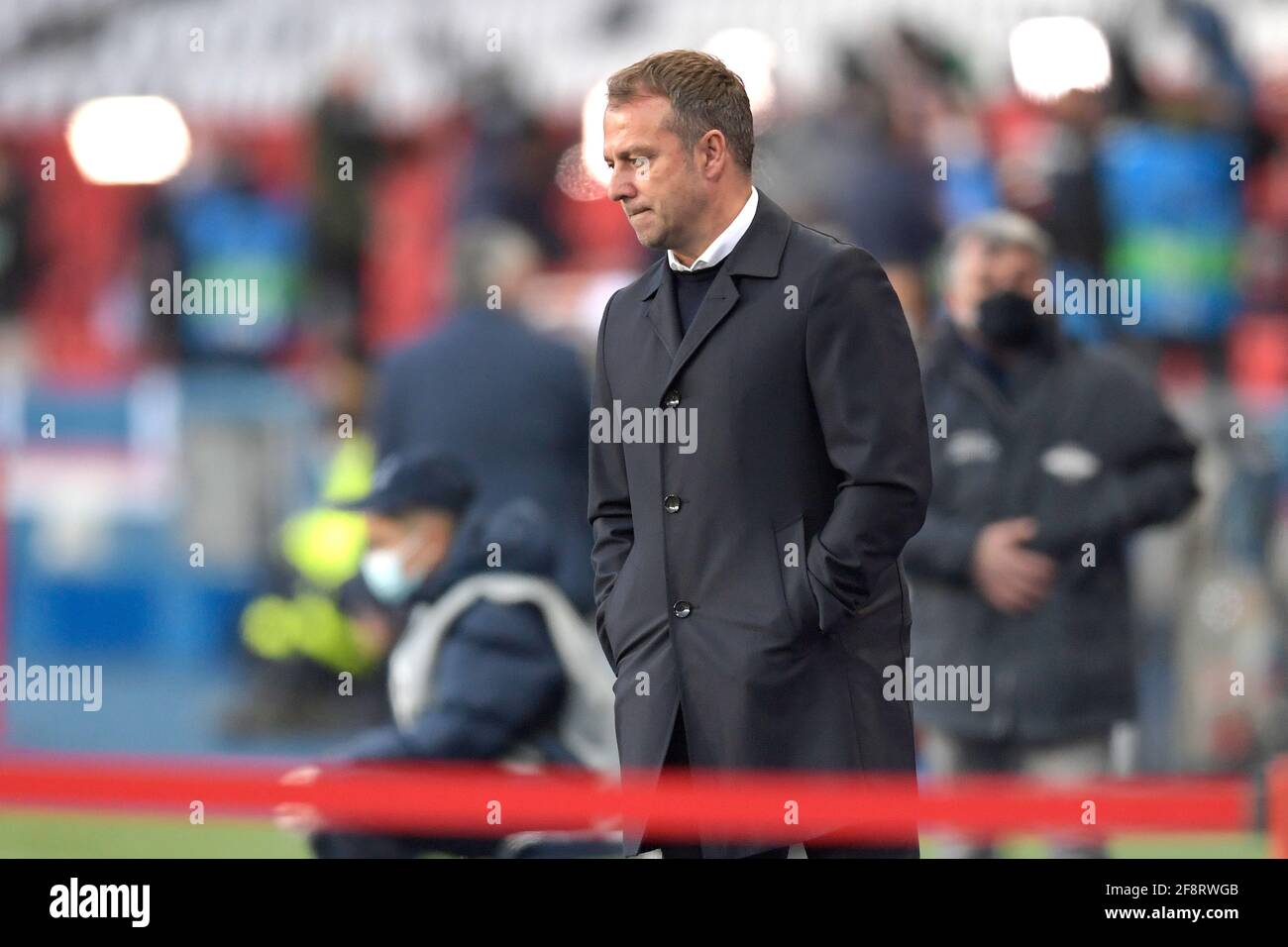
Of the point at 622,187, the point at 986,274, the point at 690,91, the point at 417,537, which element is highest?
the point at 986,274

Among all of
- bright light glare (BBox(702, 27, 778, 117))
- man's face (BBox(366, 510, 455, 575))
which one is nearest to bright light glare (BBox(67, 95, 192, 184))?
bright light glare (BBox(702, 27, 778, 117))

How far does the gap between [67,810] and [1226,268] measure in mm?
4548

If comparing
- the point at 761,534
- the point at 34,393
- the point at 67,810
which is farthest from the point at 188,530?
the point at 761,534

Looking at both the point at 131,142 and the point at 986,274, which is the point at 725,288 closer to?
the point at 986,274

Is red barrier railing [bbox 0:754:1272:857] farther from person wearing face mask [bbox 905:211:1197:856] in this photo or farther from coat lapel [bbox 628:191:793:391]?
coat lapel [bbox 628:191:793:391]

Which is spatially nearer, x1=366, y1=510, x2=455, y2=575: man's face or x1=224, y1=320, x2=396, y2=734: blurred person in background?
x1=366, y1=510, x2=455, y2=575: man's face

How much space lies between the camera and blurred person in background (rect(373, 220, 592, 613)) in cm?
648

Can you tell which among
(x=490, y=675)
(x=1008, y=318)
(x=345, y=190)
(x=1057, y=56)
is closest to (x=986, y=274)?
(x=1008, y=318)

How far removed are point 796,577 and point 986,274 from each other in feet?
7.55

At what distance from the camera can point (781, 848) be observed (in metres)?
3.33

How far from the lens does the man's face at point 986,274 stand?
539 centimetres

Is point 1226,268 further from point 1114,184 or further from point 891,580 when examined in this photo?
point 891,580

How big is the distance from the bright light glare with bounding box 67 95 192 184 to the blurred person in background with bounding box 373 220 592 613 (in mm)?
2747

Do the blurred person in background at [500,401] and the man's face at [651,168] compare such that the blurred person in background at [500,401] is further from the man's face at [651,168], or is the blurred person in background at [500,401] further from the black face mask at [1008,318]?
the man's face at [651,168]
